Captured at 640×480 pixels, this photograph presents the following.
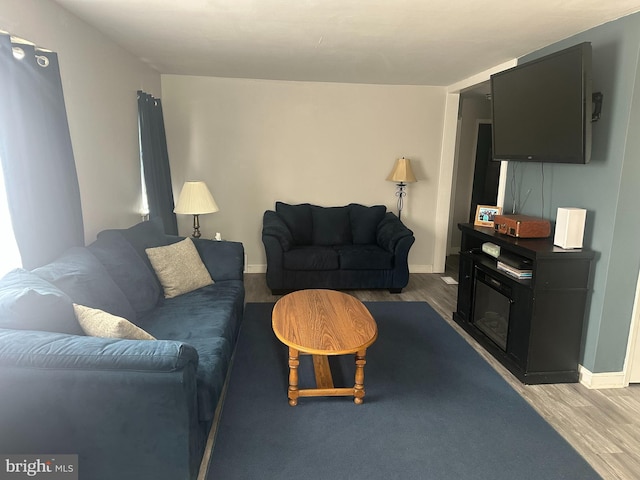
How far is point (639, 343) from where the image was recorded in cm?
275

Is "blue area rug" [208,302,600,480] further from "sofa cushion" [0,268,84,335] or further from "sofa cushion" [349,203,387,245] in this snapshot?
"sofa cushion" [349,203,387,245]

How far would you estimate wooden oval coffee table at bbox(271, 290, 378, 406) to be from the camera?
2.35 m

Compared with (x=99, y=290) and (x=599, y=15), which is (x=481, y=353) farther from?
(x=99, y=290)

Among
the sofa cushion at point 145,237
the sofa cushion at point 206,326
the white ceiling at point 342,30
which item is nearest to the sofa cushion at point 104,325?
the sofa cushion at point 206,326

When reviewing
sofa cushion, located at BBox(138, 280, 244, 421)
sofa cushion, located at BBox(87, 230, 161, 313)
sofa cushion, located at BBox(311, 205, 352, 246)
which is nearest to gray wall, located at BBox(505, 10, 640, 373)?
sofa cushion, located at BBox(138, 280, 244, 421)

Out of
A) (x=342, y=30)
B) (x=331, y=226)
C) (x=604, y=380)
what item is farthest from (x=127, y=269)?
(x=604, y=380)

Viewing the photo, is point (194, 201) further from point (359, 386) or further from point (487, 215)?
point (487, 215)

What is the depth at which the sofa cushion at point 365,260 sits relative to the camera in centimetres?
446

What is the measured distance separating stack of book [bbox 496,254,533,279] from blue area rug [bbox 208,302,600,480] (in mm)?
711

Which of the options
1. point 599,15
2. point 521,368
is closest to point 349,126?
point 599,15

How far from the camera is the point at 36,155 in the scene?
2193mm

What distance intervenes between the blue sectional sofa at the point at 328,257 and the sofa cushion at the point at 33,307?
256 cm

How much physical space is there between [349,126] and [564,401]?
12.1ft

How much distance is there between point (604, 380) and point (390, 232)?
240 cm
